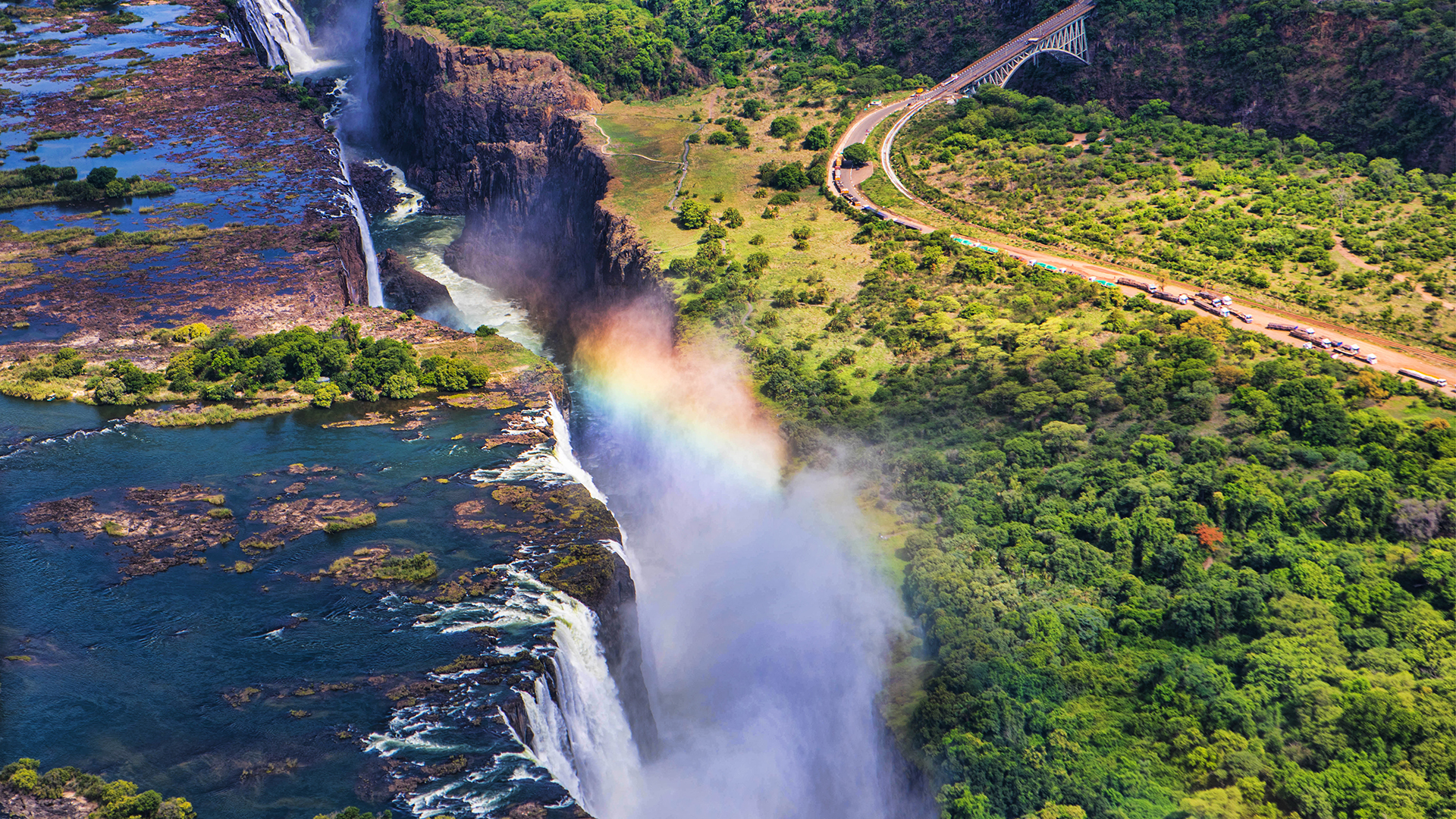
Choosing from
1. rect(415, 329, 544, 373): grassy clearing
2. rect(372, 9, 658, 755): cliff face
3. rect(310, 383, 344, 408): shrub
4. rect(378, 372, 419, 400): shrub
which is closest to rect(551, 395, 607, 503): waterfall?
rect(415, 329, 544, 373): grassy clearing

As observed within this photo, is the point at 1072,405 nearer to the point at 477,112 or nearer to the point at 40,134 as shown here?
the point at 477,112

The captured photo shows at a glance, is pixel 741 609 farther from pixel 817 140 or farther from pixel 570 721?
pixel 817 140

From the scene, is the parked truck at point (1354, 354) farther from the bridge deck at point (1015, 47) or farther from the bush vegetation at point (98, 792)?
the bush vegetation at point (98, 792)

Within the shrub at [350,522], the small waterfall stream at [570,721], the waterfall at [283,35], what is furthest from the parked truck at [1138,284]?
the waterfall at [283,35]

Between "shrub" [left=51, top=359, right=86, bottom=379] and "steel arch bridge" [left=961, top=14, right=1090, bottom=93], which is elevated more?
"steel arch bridge" [left=961, top=14, right=1090, bottom=93]

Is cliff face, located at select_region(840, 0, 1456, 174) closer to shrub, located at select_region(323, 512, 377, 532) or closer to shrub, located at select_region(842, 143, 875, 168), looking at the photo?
shrub, located at select_region(842, 143, 875, 168)

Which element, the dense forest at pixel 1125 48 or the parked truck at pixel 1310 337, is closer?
the parked truck at pixel 1310 337
